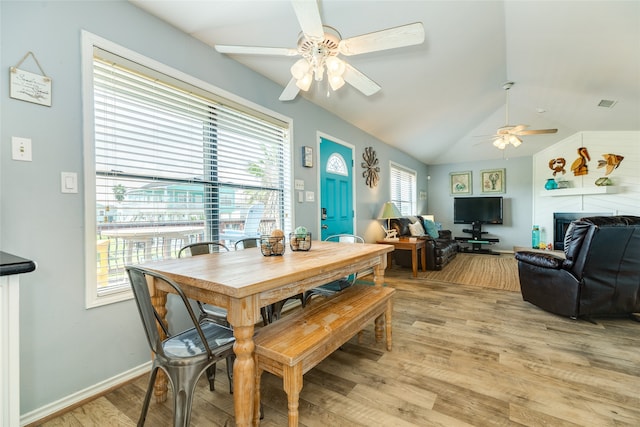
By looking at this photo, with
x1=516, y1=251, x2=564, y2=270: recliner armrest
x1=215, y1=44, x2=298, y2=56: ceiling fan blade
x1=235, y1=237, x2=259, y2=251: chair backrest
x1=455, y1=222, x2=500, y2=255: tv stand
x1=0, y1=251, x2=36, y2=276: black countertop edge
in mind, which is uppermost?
x1=215, y1=44, x2=298, y2=56: ceiling fan blade

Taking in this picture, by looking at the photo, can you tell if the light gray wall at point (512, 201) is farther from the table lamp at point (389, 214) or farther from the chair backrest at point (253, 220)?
the chair backrest at point (253, 220)

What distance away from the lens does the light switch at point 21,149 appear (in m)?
1.39

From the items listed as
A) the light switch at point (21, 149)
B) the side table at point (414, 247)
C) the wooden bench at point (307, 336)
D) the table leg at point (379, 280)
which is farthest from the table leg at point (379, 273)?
the side table at point (414, 247)

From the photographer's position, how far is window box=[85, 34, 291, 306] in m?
1.71

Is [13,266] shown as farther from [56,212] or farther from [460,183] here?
[460,183]

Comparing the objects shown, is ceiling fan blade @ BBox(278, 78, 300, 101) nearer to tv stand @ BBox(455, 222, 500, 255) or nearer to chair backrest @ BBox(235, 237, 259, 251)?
chair backrest @ BBox(235, 237, 259, 251)

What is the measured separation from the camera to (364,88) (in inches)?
81.2

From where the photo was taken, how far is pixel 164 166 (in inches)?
80.0

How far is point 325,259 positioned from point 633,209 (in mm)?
6839

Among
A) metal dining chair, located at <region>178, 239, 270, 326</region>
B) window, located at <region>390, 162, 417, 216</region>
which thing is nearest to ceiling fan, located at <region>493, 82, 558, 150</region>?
window, located at <region>390, 162, 417, 216</region>

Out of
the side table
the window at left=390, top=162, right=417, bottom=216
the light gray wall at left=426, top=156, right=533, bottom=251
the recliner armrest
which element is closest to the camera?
the recliner armrest

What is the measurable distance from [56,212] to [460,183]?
319 inches

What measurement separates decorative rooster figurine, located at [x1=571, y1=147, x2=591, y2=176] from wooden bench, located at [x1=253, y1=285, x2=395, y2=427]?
631 cm

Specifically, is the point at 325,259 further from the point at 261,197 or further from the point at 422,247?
the point at 422,247
